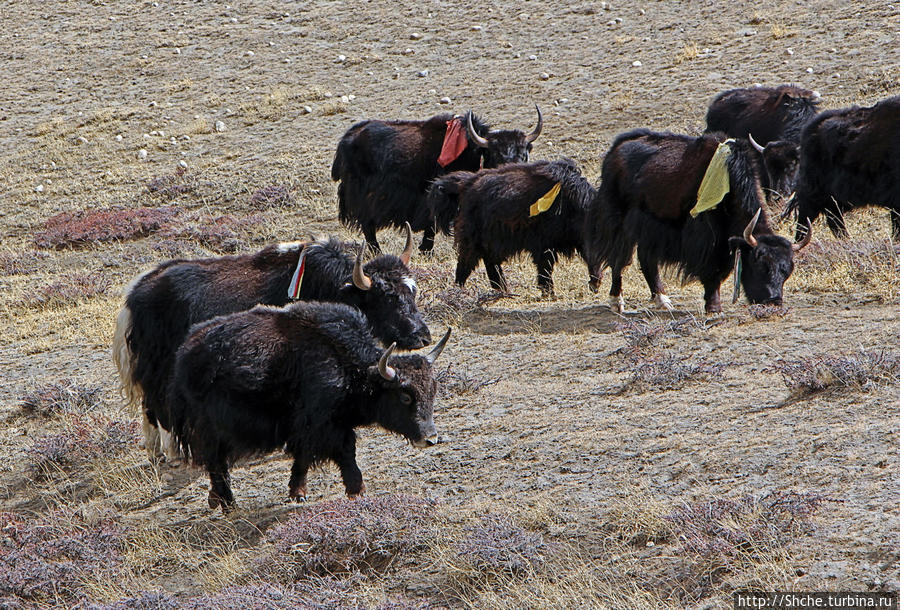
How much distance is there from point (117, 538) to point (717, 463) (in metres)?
3.14

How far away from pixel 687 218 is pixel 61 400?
5.06 metres

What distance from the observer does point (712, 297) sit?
29.1ft

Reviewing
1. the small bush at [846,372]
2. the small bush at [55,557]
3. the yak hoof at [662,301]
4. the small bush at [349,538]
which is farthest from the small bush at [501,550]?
the yak hoof at [662,301]

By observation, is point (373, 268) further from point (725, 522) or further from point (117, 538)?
point (725, 522)

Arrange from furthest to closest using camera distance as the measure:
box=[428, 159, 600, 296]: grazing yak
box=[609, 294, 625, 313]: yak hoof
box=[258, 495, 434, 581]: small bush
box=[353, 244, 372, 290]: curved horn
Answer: box=[428, 159, 600, 296]: grazing yak → box=[609, 294, 625, 313]: yak hoof → box=[353, 244, 372, 290]: curved horn → box=[258, 495, 434, 581]: small bush

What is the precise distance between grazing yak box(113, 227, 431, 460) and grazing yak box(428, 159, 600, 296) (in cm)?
288

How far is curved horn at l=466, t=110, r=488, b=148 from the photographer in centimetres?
1244

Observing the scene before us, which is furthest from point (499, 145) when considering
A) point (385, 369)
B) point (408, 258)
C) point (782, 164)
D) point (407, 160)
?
point (385, 369)

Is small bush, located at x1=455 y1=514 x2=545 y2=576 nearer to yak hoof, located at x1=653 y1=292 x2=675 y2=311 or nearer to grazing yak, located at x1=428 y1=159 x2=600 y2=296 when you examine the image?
yak hoof, located at x1=653 y1=292 x2=675 y2=311

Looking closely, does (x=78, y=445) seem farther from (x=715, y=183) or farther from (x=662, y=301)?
(x=715, y=183)

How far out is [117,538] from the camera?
19.3 ft

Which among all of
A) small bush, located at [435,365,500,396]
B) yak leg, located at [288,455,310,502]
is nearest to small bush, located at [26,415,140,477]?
yak leg, located at [288,455,310,502]

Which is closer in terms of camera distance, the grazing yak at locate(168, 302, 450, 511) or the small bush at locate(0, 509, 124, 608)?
the small bush at locate(0, 509, 124, 608)

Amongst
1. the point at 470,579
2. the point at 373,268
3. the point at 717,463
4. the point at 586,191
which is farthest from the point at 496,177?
the point at 470,579
